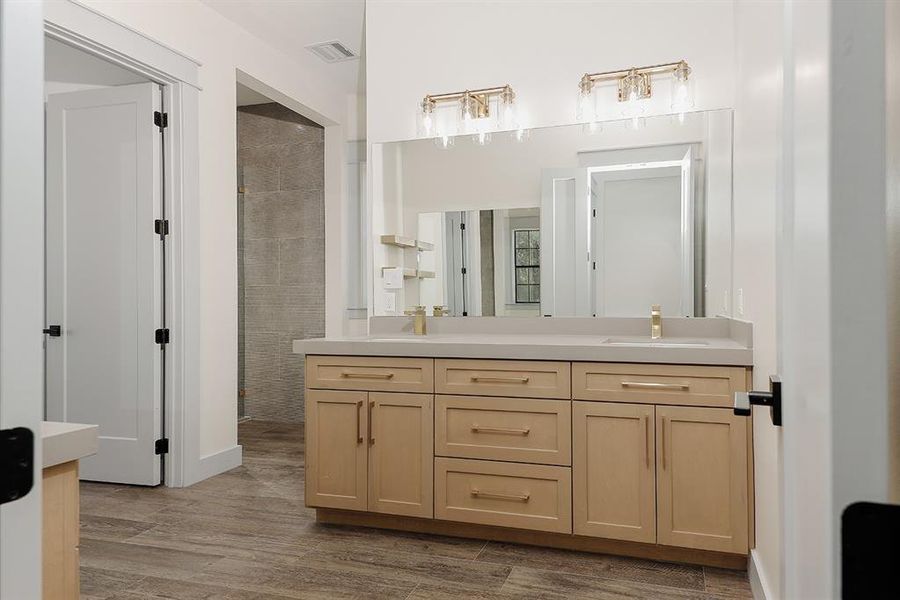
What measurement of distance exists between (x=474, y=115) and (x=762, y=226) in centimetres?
179

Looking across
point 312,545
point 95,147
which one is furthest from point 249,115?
point 312,545

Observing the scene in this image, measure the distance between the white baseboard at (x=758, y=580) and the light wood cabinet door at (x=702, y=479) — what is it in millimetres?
77

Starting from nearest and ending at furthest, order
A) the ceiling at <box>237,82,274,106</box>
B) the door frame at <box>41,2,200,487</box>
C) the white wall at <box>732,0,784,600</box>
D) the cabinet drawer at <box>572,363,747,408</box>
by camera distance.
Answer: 1. the white wall at <box>732,0,784,600</box>
2. the cabinet drawer at <box>572,363,747,408</box>
3. the door frame at <box>41,2,200,487</box>
4. the ceiling at <box>237,82,274,106</box>

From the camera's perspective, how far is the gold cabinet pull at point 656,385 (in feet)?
7.93

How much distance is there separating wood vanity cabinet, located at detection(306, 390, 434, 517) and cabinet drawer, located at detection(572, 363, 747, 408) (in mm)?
671

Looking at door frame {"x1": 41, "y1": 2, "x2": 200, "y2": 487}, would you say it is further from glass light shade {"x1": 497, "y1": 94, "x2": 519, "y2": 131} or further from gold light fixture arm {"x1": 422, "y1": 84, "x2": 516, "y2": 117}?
glass light shade {"x1": 497, "y1": 94, "x2": 519, "y2": 131}

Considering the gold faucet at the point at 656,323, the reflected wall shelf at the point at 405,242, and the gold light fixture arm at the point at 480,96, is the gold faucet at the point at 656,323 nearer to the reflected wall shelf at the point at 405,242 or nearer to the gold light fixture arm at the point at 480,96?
the reflected wall shelf at the point at 405,242

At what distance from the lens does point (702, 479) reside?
239 centimetres

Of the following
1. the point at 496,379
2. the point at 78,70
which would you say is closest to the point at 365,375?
the point at 496,379

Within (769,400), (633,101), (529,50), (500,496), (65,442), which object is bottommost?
(500,496)

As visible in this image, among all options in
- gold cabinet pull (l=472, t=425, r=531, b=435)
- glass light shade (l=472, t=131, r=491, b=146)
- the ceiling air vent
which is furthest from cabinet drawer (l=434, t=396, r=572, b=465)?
the ceiling air vent

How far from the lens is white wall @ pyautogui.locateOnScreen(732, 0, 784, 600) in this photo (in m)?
1.78

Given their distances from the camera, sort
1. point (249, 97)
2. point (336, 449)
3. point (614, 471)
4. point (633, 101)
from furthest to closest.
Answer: point (249, 97)
point (633, 101)
point (336, 449)
point (614, 471)

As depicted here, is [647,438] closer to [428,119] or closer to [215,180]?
[428,119]
